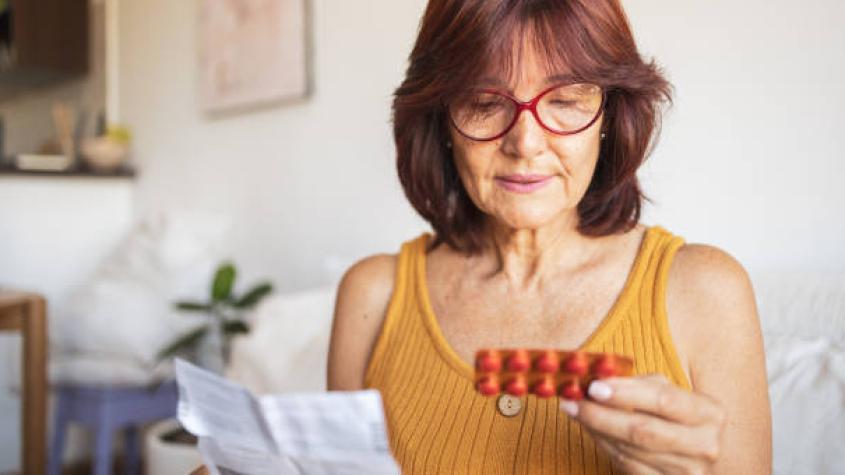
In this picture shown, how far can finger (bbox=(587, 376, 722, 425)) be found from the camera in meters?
0.49

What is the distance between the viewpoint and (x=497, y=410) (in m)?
0.76

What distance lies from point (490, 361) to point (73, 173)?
8.62 feet

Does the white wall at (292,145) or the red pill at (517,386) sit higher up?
the white wall at (292,145)

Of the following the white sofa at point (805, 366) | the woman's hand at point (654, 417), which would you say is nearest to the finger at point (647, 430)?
the woman's hand at point (654, 417)

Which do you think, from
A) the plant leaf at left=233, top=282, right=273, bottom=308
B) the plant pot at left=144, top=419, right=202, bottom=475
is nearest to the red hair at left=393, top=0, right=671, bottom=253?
the plant pot at left=144, top=419, right=202, bottom=475

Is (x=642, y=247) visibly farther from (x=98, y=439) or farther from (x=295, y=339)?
(x=98, y=439)

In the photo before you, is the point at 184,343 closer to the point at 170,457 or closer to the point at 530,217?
the point at 170,457

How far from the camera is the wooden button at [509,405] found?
0.76m

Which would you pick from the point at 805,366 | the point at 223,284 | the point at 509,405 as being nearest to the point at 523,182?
the point at 509,405

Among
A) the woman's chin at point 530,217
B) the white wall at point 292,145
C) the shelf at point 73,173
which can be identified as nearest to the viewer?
the woman's chin at point 530,217

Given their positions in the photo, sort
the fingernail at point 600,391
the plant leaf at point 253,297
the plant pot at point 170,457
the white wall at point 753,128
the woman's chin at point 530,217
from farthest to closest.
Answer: the plant leaf at point 253,297, the plant pot at point 170,457, the white wall at point 753,128, the woman's chin at point 530,217, the fingernail at point 600,391

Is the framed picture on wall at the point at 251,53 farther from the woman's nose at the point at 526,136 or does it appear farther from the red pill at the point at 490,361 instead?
the red pill at the point at 490,361

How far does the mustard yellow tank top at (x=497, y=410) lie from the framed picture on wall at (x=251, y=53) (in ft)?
4.47

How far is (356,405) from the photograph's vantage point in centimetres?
47
